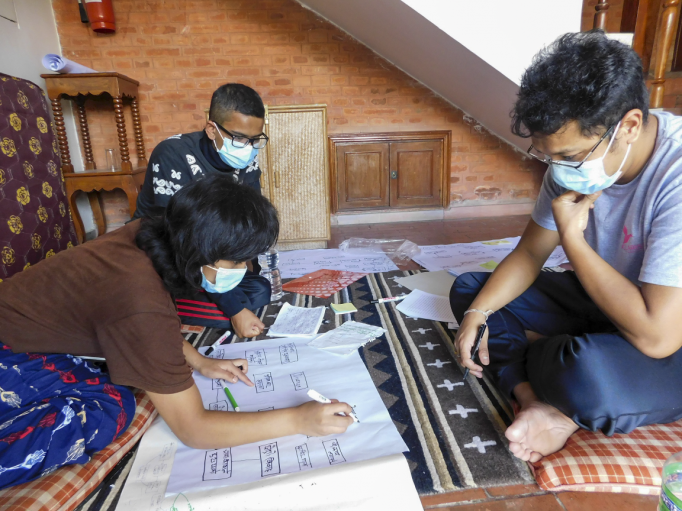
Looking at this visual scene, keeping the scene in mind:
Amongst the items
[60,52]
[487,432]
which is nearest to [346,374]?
[487,432]

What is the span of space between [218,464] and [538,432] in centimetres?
63

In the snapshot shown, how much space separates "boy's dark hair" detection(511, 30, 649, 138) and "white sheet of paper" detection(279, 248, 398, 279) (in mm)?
1349

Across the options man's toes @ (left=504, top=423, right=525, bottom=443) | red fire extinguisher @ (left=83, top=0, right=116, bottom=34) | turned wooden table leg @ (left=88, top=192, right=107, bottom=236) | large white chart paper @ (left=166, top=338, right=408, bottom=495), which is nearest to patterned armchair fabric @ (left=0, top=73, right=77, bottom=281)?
turned wooden table leg @ (left=88, top=192, right=107, bottom=236)

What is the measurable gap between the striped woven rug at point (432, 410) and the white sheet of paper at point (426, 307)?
0.11 ft

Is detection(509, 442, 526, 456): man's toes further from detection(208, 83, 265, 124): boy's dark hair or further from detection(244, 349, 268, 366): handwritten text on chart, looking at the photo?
detection(208, 83, 265, 124): boy's dark hair

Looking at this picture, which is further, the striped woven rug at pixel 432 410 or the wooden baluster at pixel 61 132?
the wooden baluster at pixel 61 132

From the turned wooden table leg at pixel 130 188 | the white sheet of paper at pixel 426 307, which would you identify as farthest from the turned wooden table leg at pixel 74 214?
the white sheet of paper at pixel 426 307

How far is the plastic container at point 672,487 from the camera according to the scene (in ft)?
1.84

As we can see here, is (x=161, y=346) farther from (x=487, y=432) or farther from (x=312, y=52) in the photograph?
(x=312, y=52)

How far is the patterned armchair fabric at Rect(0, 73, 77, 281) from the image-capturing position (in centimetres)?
183

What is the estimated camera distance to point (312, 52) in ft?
10.3

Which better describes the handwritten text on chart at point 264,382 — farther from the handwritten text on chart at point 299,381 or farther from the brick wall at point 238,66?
the brick wall at point 238,66

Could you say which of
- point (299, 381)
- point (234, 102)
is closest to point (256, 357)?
point (299, 381)

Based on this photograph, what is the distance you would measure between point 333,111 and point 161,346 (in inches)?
113
